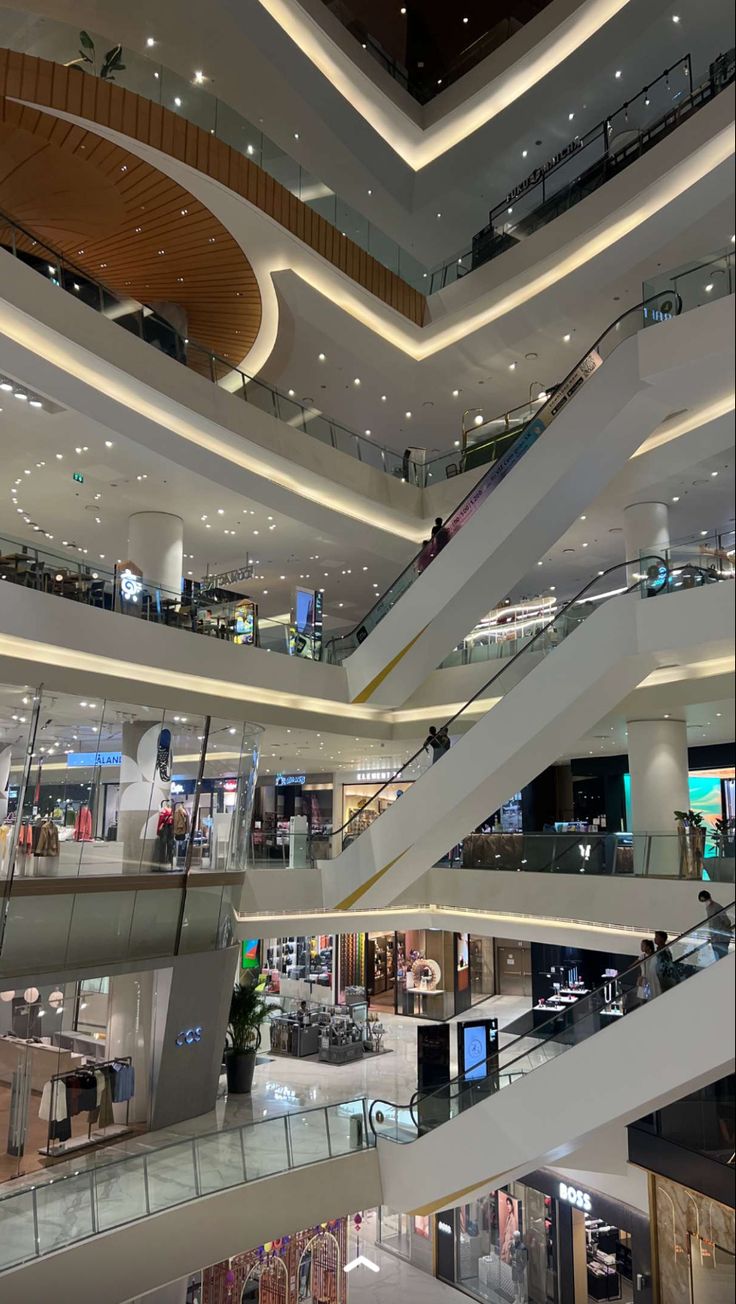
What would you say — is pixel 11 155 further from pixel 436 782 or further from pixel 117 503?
pixel 436 782

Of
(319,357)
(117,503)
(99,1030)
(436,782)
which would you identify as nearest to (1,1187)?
(99,1030)

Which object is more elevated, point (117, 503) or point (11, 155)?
point (11, 155)

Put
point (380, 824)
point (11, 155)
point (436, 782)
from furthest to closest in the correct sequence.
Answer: point (11, 155)
point (380, 824)
point (436, 782)

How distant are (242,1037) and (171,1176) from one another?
6.13 meters

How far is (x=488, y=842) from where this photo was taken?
55.6ft

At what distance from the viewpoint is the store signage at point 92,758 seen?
12.0m

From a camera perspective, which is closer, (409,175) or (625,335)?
(625,335)

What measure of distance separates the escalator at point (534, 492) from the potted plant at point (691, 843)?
12.0 feet

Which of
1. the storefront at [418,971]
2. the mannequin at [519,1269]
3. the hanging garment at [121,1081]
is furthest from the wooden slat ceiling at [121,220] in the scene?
the storefront at [418,971]

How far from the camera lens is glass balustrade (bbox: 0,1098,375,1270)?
31.3 feet

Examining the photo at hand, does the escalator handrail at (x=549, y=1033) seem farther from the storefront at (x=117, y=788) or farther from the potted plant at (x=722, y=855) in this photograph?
the storefront at (x=117, y=788)

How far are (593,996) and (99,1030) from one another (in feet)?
29.5

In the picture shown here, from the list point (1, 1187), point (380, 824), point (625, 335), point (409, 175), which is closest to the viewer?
point (625, 335)

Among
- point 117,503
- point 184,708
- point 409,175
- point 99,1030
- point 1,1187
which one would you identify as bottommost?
point 1,1187
